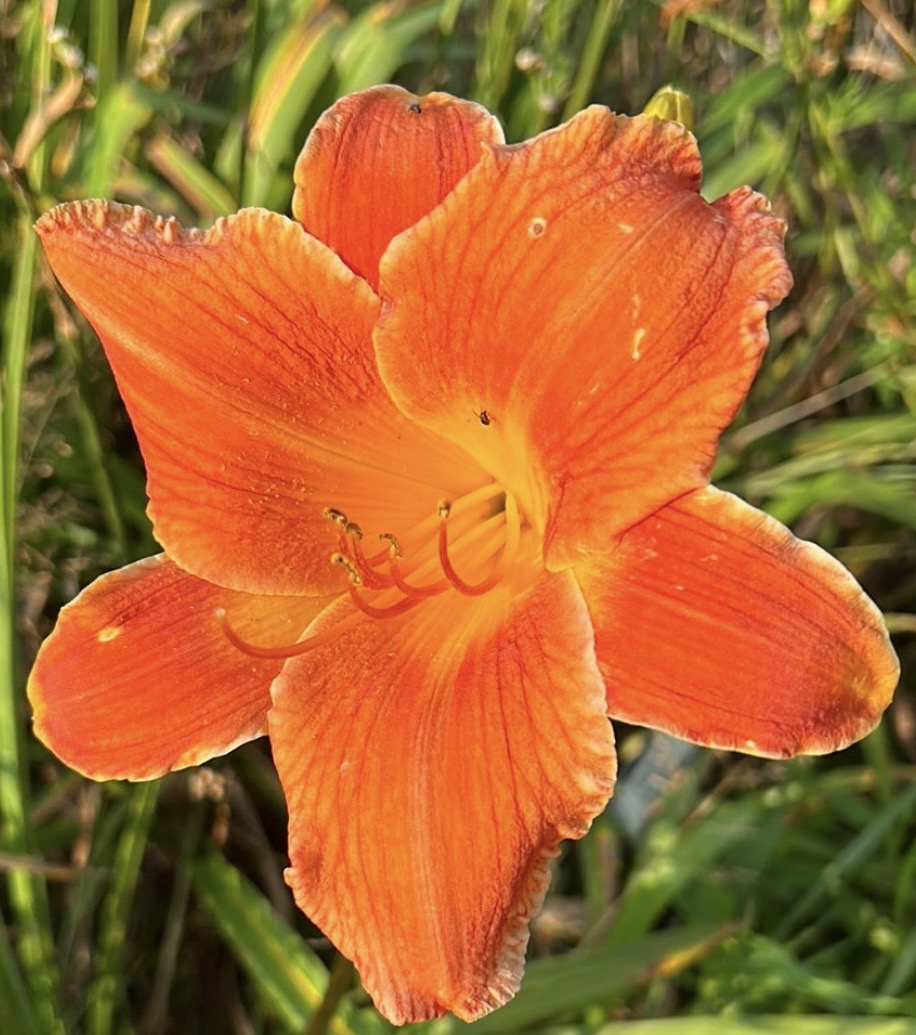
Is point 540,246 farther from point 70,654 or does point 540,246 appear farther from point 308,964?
point 308,964

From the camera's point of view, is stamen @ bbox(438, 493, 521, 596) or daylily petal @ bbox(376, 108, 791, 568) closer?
daylily petal @ bbox(376, 108, 791, 568)

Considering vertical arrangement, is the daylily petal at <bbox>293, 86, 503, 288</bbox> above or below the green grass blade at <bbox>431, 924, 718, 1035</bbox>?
above

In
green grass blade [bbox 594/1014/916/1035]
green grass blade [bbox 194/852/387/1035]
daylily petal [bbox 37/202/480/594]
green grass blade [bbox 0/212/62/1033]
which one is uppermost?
daylily petal [bbox 37/202/480/594]

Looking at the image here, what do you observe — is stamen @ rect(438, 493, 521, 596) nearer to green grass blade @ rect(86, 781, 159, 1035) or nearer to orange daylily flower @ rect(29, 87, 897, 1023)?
orange daylily flower @ rect(29, 87, 897, 1023)

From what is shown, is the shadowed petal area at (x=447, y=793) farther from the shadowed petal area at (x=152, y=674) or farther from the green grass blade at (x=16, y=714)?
the green grass blade at (x=16, y=714)

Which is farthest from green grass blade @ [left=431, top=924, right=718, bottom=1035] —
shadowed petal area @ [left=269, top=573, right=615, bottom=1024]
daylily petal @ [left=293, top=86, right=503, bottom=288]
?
daylily petal @ [left=293, top=86, right=503, bottom=288]

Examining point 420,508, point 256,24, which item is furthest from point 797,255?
point 420,508
